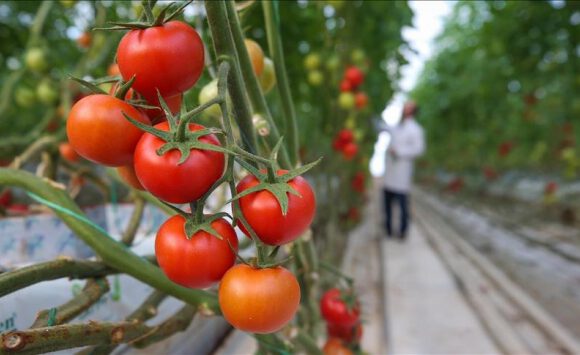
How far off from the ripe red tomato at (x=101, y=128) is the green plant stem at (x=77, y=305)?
23 centimetres

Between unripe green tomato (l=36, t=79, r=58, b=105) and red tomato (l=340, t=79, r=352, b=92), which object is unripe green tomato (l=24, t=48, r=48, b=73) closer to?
unripe green tomato (l=36, t=79, r=58, b=105)

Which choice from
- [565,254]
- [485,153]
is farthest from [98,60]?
[485,153]

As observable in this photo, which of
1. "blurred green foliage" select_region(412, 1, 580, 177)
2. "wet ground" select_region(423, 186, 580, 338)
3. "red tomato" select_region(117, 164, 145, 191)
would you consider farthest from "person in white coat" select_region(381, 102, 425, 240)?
"red tomato" select_region(117, 164, 145, 191)

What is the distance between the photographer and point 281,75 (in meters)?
0.75

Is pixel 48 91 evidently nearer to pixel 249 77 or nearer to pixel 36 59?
pixel 36 59

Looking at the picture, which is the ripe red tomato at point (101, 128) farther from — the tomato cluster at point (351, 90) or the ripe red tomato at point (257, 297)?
the tomato cluster at point (351, 90)

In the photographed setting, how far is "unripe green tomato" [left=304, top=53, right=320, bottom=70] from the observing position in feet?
6.46

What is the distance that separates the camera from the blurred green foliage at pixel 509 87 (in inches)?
118

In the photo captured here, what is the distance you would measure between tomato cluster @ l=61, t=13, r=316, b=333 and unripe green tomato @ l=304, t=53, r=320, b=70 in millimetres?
1580

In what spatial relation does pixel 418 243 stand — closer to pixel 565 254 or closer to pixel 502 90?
pixel 565 254

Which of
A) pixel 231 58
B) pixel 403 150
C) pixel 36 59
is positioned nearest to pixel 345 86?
pixel 36 59

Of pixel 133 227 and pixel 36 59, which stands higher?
pixel 36 59

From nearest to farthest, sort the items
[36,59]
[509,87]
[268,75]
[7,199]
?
[268,75] < [7,199] < [36,59] < [509,87]

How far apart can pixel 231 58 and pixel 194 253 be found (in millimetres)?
201
